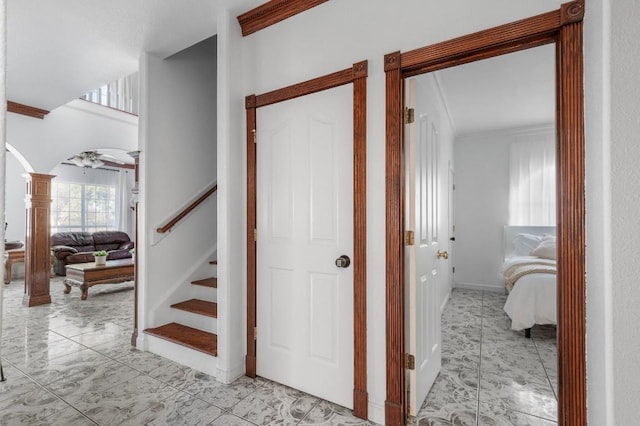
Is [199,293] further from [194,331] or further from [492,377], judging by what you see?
[492,377]

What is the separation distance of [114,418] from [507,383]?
103 inches

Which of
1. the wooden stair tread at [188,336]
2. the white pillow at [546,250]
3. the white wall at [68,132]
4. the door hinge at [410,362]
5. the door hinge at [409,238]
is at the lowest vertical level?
the wooden stair tread at [188,336]

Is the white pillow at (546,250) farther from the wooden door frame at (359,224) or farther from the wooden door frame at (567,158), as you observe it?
the wooden door frame at (359,224)

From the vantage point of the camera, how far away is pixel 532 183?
16.2 feet

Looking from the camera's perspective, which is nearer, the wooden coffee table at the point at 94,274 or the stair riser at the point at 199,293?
the stair riser at the point at 199,293

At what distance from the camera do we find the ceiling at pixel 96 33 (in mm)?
2223

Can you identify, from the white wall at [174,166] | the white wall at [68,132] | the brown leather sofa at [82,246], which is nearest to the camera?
the white wall at [174,166]

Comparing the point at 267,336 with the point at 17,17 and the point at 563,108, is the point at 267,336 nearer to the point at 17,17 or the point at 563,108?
the point at 563,108

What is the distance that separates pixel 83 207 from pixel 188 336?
7.19m

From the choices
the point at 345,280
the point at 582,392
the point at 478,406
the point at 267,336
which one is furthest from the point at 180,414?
the point at 582,392

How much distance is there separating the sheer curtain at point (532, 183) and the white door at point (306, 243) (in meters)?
4.34

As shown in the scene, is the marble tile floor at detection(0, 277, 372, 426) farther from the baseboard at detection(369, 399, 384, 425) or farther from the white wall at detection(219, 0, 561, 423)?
the white wall at detection(219, 0, 561, 423)

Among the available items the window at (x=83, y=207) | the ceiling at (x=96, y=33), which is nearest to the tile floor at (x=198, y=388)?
the ceiling at (x=96, y=33)

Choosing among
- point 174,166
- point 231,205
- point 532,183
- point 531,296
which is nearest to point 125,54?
point 174,166
